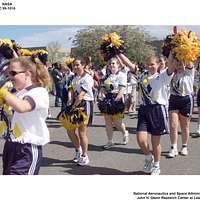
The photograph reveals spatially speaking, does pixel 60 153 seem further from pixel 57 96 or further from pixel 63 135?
pixel 57 96

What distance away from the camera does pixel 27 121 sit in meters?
2.70

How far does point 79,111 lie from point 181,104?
1.16 meters

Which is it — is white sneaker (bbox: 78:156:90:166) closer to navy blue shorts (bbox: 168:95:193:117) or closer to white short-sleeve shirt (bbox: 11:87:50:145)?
navy blue shorts (bbox: 168:95:193:117)

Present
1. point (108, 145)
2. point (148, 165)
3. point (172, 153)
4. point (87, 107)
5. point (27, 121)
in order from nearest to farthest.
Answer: point (27, 121), point (148, 165), point (87, 107), point (172, 153), point (108, 145)

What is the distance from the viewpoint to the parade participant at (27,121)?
2.68 meters

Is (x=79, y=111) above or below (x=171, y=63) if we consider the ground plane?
below

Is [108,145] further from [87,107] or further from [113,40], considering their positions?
[113,40]

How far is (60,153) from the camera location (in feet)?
16.5

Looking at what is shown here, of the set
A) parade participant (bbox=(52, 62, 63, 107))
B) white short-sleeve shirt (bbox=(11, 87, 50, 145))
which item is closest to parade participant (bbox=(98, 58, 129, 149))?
white short-sleeve shirt (bbox=(11, 87, 50, 145))

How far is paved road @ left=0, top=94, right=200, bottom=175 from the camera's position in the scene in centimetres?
419

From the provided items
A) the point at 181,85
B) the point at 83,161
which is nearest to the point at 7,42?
the point at 83,161

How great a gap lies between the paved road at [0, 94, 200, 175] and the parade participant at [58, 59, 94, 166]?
0.16 m
